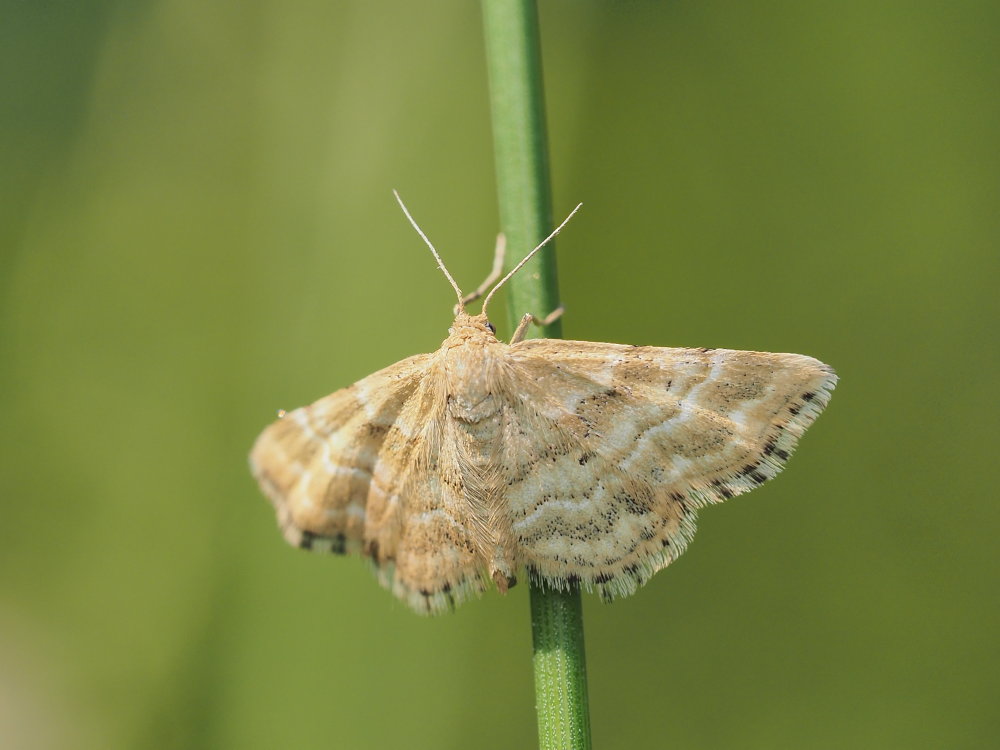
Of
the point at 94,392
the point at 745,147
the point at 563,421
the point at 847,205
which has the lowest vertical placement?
the point at 563,421

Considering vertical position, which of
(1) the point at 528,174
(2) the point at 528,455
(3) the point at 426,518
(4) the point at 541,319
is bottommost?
(3) the point at 426,518

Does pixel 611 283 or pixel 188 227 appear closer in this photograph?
pixel 611 283

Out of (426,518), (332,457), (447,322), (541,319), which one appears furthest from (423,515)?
(447,322)

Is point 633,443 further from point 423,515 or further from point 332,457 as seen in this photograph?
point 332,457

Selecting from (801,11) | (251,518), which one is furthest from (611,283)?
(251,518)

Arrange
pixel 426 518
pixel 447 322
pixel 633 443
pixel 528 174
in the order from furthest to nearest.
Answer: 1. pixel 447 322
2. pixel 426 518
3. pixel 633 443
4. pixel 528 174

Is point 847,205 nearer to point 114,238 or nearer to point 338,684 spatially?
point 338,684

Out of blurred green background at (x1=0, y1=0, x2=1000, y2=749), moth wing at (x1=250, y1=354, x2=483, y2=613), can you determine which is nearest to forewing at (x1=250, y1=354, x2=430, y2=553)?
moth wing at (x1=250, y1=354, x2=483, y2=613)
